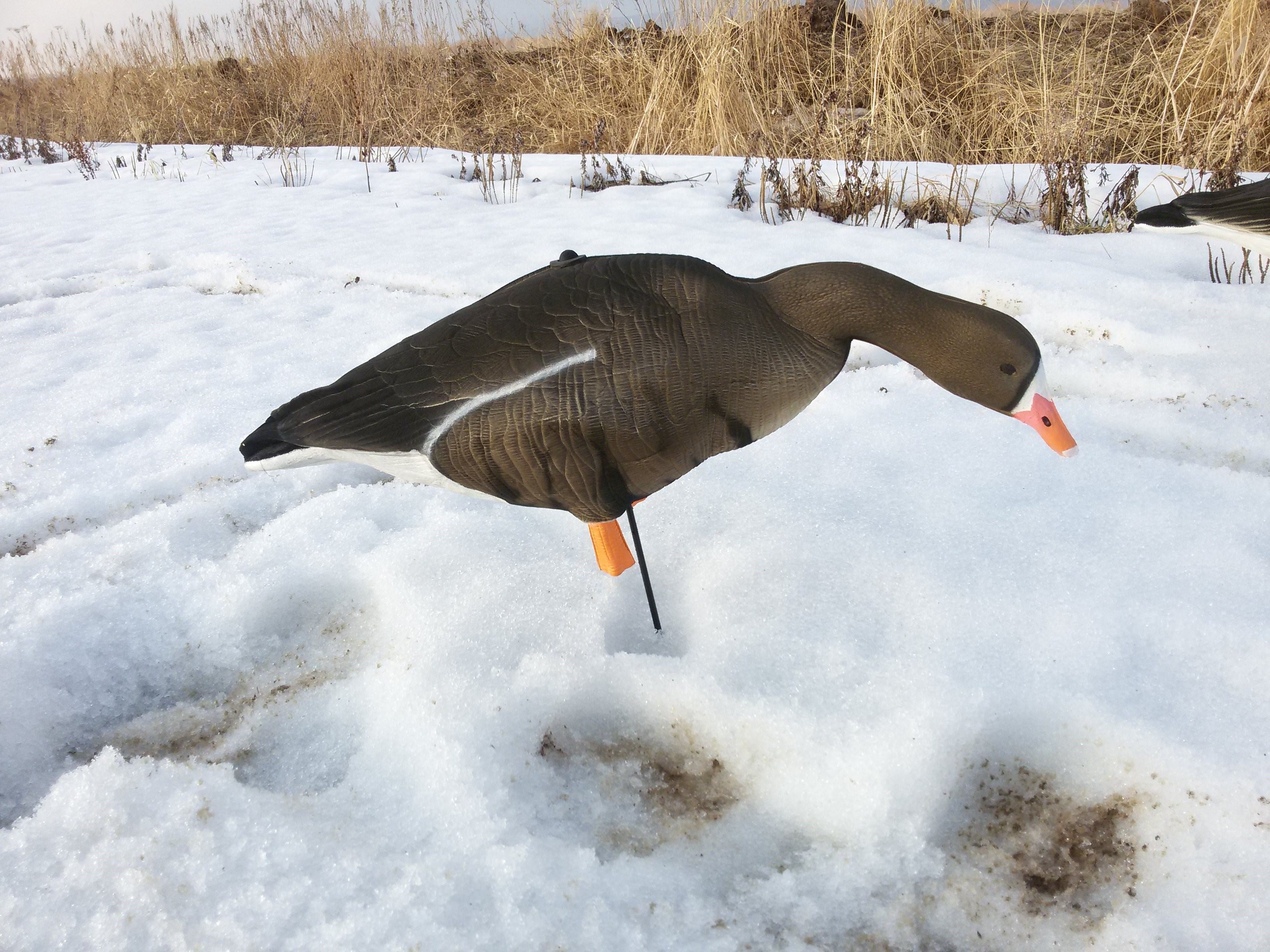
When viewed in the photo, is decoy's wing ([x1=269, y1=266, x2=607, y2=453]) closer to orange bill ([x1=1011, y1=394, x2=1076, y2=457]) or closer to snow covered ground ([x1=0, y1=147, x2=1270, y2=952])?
snow covered ground ([x1=0, y1=147, x2=1270, y2=952])

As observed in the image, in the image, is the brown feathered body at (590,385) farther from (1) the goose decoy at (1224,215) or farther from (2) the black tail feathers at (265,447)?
(1) the goose decoy at (1224,215)

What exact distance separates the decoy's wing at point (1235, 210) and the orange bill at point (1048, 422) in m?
1.27

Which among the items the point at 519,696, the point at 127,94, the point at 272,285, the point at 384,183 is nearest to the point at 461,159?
the point at 384,183

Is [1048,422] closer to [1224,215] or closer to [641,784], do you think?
[641,784]

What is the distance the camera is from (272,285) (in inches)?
165

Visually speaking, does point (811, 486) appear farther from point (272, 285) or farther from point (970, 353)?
point (272, 285)

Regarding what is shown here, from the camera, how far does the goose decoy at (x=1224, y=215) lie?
90.4 inches

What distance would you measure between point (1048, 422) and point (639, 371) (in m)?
0.77

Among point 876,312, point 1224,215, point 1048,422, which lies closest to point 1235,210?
point 1224,215

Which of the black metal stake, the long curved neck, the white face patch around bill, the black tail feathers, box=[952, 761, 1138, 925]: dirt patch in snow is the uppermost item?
the long curved neck

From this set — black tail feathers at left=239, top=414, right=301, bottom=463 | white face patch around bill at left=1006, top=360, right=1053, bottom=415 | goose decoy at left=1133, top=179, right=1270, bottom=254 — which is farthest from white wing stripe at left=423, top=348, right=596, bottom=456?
goose decoy at left=1133, top=179, right=1270, bottom=254

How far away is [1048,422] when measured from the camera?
1532 mm

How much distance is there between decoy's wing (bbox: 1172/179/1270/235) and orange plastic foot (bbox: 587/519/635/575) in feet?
6.14

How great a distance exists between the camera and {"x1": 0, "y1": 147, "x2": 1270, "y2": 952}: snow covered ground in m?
1.43
